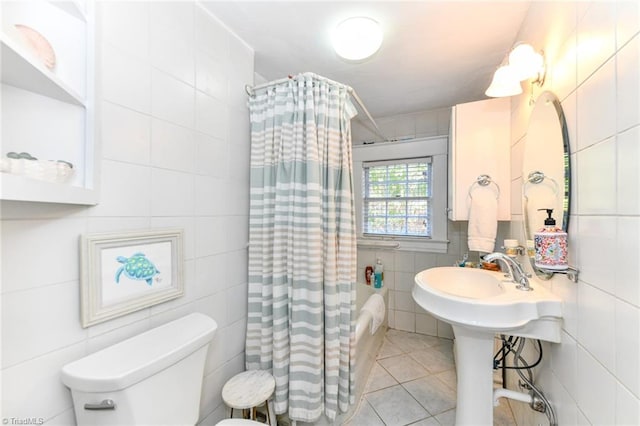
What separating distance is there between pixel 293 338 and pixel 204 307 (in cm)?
51

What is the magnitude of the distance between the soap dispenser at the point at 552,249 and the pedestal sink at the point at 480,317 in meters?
0.20

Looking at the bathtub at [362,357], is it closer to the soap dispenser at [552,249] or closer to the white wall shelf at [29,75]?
the soap dispenser at [552,249]

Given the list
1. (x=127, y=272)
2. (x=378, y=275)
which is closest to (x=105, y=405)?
(x=127, y=272)

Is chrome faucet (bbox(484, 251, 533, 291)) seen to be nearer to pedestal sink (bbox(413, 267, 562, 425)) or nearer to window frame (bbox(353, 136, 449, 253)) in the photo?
pedestal sink (bbox(413, 267, 562, 425))

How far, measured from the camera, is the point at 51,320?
2.63 ft

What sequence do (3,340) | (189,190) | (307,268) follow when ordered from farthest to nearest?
(307,268), (189,190), (3,340)

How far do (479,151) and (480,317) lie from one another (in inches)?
50.3

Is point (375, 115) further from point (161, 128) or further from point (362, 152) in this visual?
point (161, 128)

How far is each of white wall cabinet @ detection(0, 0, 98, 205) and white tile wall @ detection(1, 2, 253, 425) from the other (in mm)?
54

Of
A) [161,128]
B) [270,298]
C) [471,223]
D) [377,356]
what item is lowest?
[377,356]

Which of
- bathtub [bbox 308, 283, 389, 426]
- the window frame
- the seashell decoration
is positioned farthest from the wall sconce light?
the seashell decoration

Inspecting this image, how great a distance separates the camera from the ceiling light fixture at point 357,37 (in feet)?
4.41

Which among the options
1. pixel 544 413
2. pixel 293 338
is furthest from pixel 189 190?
pixel 544 413

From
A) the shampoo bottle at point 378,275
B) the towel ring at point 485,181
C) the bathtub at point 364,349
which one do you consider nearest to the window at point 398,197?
the shampoo bottle at point 378,275
